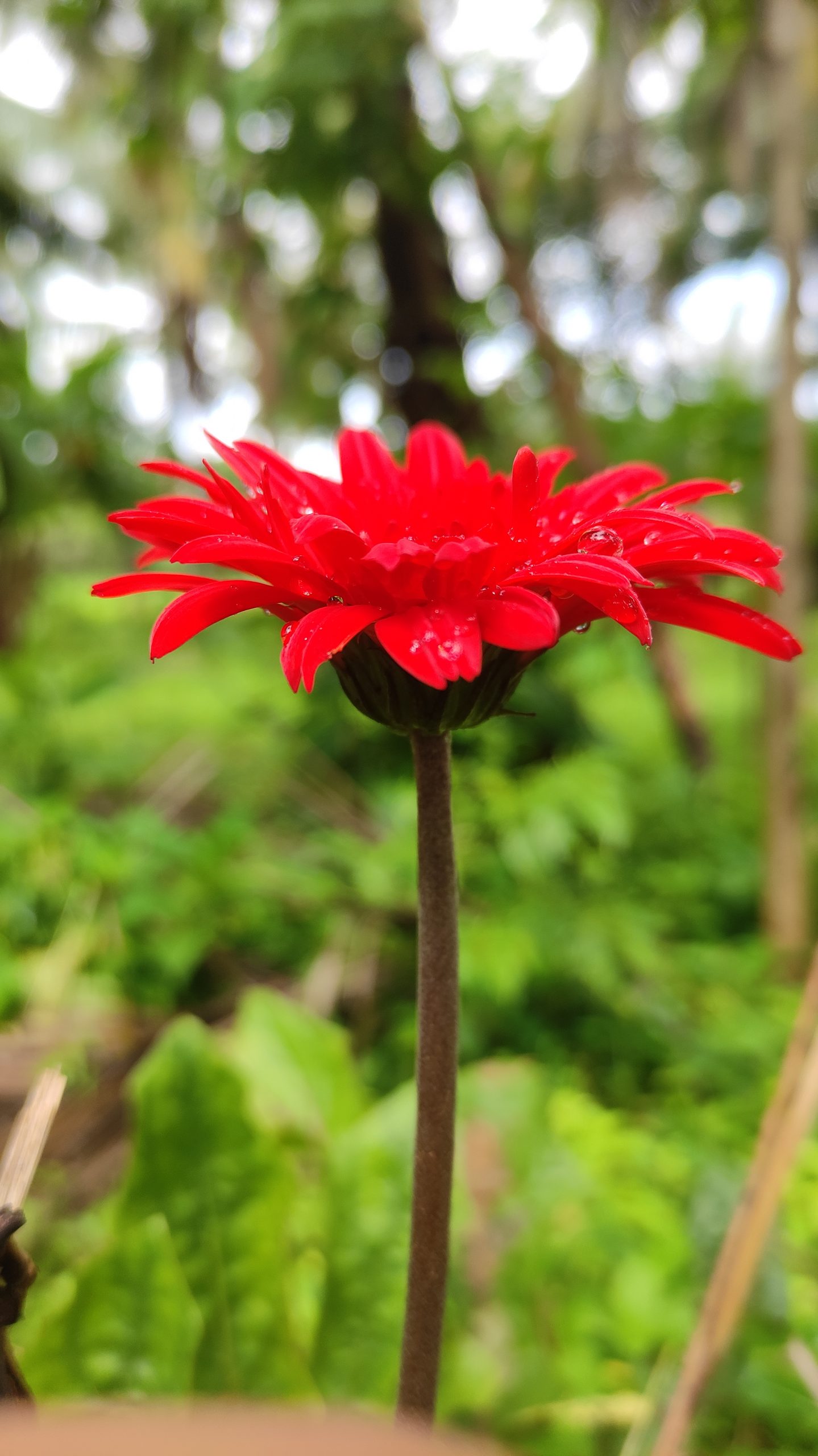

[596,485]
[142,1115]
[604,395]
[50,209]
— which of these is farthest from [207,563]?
[50,209]

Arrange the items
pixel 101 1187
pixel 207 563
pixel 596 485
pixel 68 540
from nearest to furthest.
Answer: pixel 207 563
pixel 596 485
pixel 101 1187
pixel 68 540

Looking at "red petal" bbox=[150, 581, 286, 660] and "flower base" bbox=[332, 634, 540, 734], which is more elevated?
"red petal" bbox=[150, 581, 286, 660]

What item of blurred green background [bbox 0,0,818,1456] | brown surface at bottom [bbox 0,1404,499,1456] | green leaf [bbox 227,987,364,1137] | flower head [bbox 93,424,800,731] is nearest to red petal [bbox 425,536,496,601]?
flower head [bbox 93,424,800,731]

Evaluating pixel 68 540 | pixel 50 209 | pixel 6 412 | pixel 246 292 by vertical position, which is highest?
pixel 50 209

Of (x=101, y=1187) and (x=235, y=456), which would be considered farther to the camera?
(x=101, y=1187)

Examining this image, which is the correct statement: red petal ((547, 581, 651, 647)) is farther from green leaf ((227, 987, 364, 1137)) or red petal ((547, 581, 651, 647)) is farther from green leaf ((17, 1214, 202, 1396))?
green leaf ((227, 987, 364, 1137))

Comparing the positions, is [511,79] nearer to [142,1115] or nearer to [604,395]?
[604,395]

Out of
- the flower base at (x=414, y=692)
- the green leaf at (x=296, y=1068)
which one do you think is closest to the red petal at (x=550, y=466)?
the flower base at (x=414, y=692)
